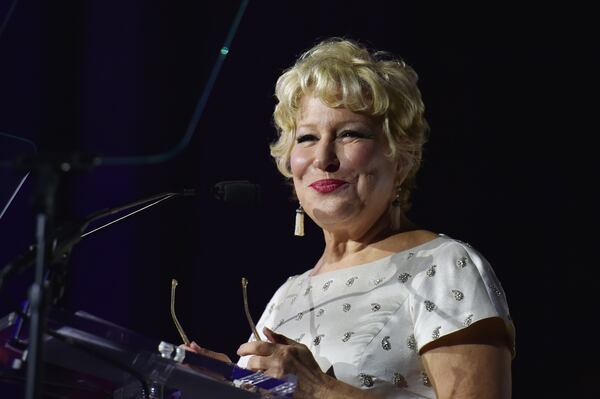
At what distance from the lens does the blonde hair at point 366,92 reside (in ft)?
7.25

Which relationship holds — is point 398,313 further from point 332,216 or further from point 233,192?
point 233,192

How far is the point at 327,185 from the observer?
220cm

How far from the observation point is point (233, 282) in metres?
3.35

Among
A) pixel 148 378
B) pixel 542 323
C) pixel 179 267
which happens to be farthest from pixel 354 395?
pixel 179 267

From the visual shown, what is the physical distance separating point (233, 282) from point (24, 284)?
755 millimetres

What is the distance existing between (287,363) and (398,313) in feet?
1.26

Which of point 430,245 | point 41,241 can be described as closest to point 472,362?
point 430,245

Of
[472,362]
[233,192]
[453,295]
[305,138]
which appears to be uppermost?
[305,138]

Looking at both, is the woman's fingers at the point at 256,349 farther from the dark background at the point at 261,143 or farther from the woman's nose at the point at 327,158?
→ the dark background at the point at 261,143

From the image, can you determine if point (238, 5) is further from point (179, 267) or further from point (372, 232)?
point (372, 232)

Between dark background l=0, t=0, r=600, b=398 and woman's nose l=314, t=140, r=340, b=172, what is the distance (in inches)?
23.4

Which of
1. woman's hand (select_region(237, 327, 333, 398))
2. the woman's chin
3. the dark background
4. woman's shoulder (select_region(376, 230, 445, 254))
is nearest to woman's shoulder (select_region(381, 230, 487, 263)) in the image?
woman's shoulder (select_region(376, 230, 445, 254))

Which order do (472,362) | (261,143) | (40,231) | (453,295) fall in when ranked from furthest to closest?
(261,143) < (453,295) < (472,362) < (40,231)

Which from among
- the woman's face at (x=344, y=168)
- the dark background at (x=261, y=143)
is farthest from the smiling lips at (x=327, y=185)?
the dark background at (x=261, y=143)
